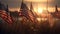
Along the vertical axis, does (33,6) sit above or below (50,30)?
above

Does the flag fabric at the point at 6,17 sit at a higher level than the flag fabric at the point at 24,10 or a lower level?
lower

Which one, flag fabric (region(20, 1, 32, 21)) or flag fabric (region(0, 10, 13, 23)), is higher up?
flag fabric (region(20, 1, 32, 21))

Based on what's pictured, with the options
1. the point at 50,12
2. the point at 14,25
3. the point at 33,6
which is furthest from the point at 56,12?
the point at 14,25

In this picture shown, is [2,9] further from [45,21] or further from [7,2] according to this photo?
[45,21]

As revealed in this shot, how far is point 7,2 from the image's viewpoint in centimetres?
1049

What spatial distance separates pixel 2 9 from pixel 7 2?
0.32 metres

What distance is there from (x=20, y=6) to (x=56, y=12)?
137 cm

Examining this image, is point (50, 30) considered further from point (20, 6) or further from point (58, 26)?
point (20, 6)

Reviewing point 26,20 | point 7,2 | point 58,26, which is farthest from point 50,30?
point 7,2

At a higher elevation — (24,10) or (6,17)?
(24,10)

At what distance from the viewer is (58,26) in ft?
33.9

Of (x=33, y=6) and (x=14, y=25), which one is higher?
(x=33, y=6)

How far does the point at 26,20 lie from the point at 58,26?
1.21m

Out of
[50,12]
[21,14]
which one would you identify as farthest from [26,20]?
[50,12]
